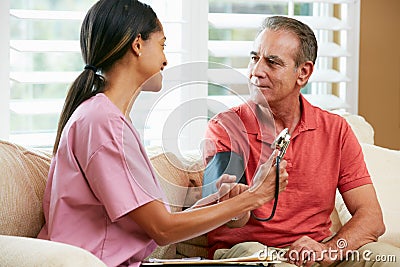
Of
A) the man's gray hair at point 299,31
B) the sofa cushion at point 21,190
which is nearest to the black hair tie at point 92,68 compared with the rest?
the sofa cushion at point 21,190

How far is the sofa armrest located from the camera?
154 centimetres

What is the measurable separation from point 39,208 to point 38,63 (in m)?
0.95

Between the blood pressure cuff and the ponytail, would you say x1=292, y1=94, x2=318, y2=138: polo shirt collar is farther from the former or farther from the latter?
the ponytail

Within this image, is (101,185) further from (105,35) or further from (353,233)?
(353,233)

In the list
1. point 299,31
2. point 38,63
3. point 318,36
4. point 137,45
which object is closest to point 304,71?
point 299,31

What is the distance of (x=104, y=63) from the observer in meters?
1.84

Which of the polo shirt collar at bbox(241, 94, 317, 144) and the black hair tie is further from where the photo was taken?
the polo shirt collar at bbox(241, 94, 317, 144)

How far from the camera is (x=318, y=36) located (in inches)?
138

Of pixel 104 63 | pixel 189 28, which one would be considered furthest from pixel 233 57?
pixel 104 63

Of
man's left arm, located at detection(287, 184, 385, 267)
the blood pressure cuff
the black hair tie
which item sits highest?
the black hair tie

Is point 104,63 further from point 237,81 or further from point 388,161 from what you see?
point 388,161

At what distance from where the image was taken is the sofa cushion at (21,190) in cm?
192

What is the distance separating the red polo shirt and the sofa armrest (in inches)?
26.6

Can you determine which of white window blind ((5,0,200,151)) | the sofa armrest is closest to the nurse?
the sofa armrest
